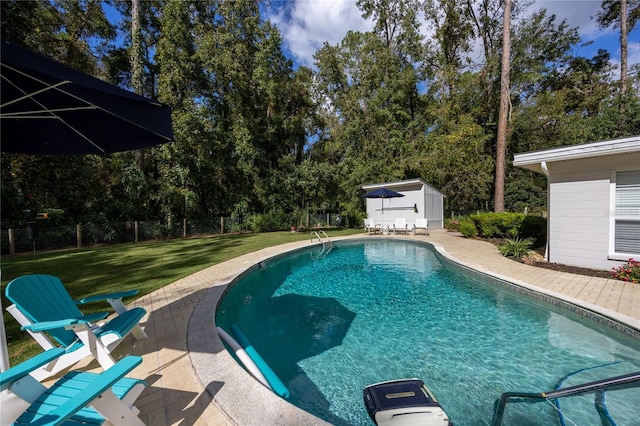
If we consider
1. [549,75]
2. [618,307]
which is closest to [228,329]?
[618,307]

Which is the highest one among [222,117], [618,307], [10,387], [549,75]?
[549,75]

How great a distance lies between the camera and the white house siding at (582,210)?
612 centimetres

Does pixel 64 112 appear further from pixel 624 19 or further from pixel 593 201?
pixel 624 19

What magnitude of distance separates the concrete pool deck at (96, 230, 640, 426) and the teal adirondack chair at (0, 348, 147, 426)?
1.82ft

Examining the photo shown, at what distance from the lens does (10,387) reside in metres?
1.45

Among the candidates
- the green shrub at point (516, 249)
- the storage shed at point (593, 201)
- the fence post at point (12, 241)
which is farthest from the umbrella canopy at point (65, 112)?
the fence post at point (12, 241)

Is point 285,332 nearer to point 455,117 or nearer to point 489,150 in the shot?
point 455,117

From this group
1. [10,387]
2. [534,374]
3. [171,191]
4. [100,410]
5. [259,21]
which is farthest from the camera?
[259,21]

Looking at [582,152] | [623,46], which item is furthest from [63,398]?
[623,46]

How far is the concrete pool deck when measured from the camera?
6.99ft

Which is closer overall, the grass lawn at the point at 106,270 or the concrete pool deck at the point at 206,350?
the concrete pool deck at the point at 206,350

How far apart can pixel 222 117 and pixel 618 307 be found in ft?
66.7

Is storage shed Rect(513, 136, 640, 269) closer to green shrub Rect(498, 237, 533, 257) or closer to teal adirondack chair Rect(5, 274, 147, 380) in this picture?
green shrub Rect(498, 237, 533, 257)

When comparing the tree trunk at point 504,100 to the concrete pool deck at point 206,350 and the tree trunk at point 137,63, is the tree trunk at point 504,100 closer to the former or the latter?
the concrete pool deck at point 206,350
